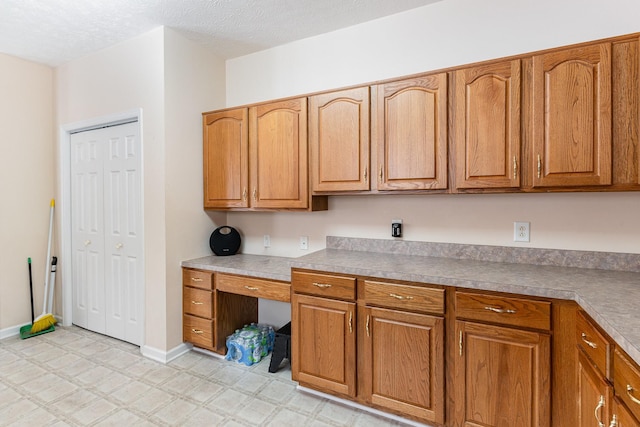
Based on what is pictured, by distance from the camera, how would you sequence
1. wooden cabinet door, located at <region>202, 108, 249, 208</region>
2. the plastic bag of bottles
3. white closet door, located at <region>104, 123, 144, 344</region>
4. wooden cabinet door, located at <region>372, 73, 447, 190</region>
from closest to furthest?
1. wooden cabinet door, located at <region>372, 73, 447, 190</region>
2. the plastic bag of bottles
3. wooden cabinet door, located at <region>202, 108, 249, 208</region>
4. white closet door, located at <region>104, 123, 144, 344</region>

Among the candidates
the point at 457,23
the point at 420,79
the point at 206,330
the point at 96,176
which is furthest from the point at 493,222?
the point at 96,176

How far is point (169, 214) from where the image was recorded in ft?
8.84

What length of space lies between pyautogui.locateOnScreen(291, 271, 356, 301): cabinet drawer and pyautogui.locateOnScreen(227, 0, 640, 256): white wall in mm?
654

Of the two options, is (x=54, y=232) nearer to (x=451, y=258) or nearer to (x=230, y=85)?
(x=230, y=85)

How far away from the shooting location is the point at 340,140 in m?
2.33

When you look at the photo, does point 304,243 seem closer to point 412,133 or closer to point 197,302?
point 197,302

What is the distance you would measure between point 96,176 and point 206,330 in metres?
1.88

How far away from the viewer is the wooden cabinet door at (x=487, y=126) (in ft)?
6.03

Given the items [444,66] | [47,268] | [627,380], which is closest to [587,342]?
[627,380]

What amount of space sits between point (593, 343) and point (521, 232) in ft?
2.97

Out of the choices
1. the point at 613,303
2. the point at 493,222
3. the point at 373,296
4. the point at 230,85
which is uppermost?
the point at 230,85

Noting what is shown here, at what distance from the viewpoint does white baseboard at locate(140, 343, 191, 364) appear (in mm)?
2697

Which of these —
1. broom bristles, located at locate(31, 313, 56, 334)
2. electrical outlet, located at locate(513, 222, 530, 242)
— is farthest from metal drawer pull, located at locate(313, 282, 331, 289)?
broom bristles, located at locate(31, 313, 56, 334)

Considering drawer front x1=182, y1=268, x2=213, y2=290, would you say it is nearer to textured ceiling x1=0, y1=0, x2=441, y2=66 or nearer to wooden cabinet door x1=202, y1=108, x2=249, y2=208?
wooden cabinet door x1=202, y1=108, x2=249, y2=208
